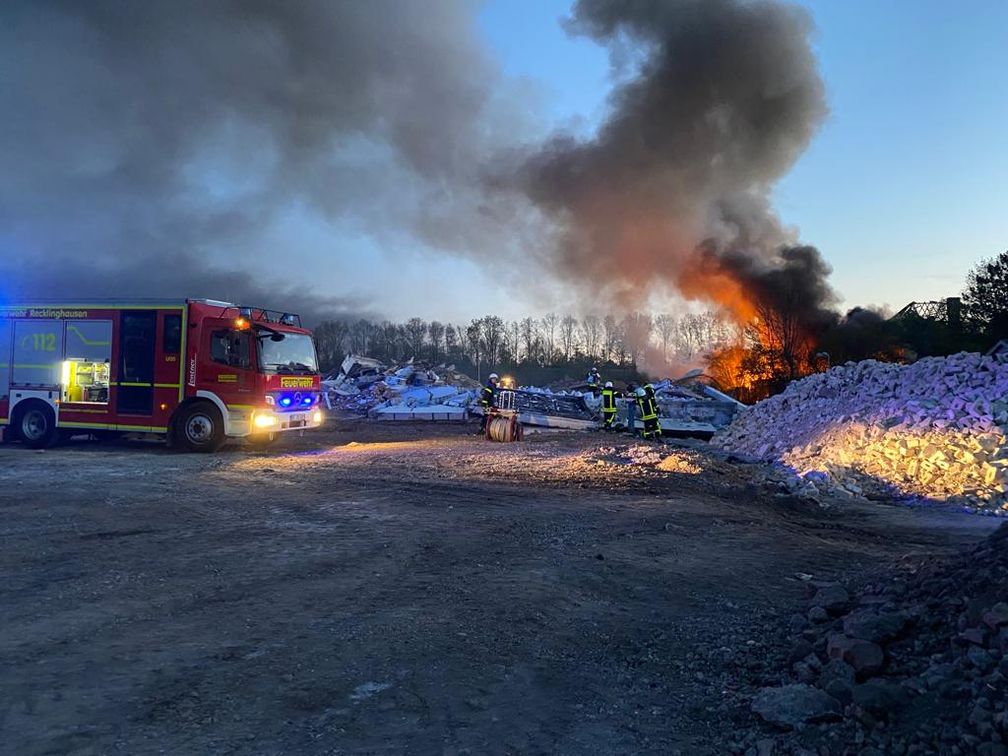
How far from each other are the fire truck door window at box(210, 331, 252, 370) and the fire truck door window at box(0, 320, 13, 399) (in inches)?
189

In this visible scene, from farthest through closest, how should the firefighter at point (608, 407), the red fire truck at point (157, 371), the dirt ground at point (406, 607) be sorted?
the firefighter at point (608, 407)
the red fire truck at point (157, 371)
the dirt ground at point (406, 607)

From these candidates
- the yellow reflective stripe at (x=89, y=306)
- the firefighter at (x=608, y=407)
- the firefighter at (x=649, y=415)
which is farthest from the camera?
the firefighter at (x=608, y=407)

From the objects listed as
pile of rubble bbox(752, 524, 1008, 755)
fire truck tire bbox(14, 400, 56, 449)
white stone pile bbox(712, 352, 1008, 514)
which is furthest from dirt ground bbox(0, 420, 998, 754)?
fire truck tire bbox(14, 400, 56, 449)

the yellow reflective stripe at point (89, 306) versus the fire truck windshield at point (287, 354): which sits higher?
the yellow reflective stripe at point (89, 306)

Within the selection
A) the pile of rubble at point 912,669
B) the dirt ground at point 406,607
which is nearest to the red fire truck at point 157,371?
the dirt ground at point 406,607

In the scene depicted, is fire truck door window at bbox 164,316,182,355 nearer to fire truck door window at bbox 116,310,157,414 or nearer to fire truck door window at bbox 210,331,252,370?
fire truck door window at bbox 116,310,157,414

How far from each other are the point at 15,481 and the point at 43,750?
323 inches

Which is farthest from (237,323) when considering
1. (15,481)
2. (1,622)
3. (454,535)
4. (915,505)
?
(915,505)

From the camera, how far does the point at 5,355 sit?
13297 millimetres

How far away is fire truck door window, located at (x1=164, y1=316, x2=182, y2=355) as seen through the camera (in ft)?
40.4

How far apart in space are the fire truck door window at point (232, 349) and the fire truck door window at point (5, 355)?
4790mm

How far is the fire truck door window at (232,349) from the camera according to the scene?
39.6 feet

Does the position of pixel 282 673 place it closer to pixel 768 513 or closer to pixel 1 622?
pixel 1 622

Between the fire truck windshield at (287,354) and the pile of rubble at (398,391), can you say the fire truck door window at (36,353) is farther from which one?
the pile of rubble at (398,391)
